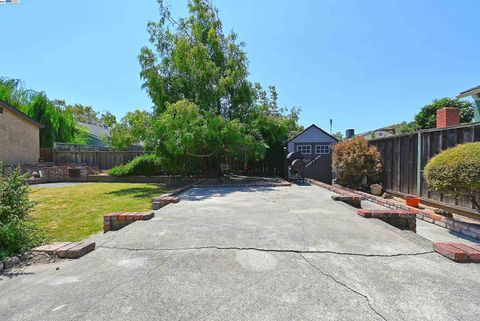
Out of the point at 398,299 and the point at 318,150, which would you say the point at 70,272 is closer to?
the point at 398,299

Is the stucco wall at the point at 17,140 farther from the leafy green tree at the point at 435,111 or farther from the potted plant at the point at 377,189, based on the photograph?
the leafy green tree at the point at 435,111

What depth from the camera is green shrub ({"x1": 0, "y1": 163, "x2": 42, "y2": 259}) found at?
3012 millimetres

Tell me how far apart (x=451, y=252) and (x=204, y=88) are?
10.2m

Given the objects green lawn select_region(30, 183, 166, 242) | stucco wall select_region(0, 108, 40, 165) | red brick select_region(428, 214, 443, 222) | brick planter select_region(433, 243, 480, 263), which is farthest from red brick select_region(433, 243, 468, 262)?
stucco wall select_region(0, 108, 40, 165)

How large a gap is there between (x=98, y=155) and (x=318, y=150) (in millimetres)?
16112

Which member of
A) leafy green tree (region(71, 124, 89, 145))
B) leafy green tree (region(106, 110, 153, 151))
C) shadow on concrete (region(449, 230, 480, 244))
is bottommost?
shadow on concrete (region(449, 230, 480, 244))

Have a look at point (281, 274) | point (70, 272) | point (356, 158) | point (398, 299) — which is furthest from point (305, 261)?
point (356, 158)

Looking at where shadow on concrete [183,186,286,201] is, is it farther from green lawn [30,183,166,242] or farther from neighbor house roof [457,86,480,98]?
neighbor house roof [457,86,480,98]

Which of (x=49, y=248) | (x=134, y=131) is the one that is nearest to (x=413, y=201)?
(x=49, y=248)

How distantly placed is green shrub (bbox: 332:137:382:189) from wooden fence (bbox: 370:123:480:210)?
1.20 feet

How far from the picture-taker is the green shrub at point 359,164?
857 cm

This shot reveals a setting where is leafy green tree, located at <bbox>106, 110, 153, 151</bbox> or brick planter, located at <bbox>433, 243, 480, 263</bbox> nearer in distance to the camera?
brick planter, located at <bbox>433, 243, 480, 263</bbox>

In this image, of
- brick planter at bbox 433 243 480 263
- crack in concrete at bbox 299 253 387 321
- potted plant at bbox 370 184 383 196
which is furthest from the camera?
potted plant at bbox 370 184 383 196

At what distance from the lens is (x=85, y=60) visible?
48.1 ft
